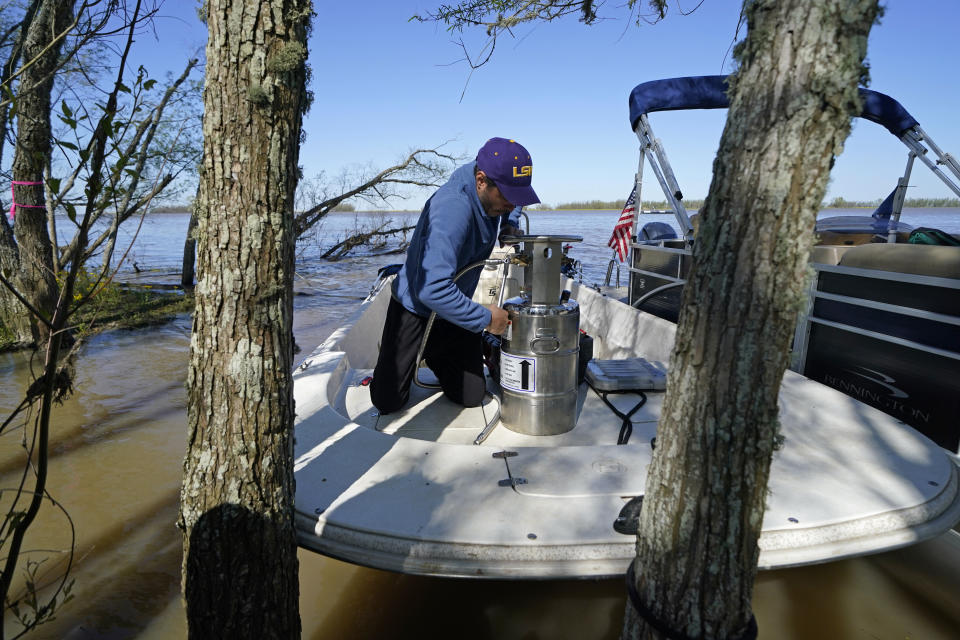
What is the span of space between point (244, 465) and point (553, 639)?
60.0 inches

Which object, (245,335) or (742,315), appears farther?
(245,335)

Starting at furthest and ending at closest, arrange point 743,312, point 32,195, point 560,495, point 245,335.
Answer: point 32,195 → point 560,495 → point 245,335 → point 743,312

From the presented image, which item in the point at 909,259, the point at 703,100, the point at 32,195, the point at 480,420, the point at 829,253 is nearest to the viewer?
the point at 909,259

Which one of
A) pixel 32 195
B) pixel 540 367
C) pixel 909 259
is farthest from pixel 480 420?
pixel 32 195

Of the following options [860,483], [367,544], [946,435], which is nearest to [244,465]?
[367,544]

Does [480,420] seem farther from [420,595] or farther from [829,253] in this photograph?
[829,253]

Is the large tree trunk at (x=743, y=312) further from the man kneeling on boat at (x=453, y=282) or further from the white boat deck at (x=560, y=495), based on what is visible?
the man kneeling on boat at (x=453, y=282)

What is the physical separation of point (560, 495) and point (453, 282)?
105 cm

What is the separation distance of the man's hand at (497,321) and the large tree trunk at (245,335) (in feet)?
3.37

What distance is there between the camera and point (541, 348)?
248cm

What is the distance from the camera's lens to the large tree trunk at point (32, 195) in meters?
5.04

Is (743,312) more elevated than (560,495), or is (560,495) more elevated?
(743,312)

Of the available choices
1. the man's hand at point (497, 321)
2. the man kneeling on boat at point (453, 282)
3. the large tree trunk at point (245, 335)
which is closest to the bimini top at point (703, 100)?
the man kneeling on boat at point (453, 282)

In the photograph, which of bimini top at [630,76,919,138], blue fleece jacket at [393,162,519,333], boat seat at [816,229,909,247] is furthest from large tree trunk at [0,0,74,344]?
boat seat at [816,229,909,247]
